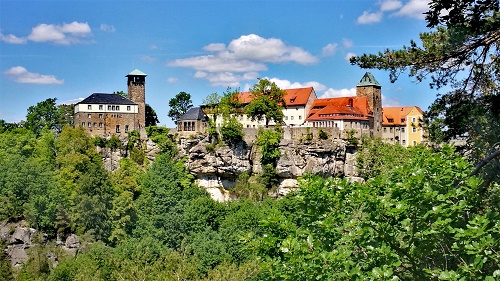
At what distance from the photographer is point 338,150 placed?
4128 centimetres

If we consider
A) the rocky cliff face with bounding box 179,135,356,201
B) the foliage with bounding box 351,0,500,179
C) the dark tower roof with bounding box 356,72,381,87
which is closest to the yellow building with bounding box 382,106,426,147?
the dark tower roof with bounding box 356,72,381,87

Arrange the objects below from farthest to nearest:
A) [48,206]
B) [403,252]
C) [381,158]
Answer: [381,158] < [48,206] < [403,252]

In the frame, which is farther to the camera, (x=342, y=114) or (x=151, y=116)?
(x=151, y=116)

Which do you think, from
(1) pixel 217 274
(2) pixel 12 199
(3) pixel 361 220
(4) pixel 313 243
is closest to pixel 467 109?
(3) pixel 361 220

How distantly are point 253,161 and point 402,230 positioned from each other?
103 feet

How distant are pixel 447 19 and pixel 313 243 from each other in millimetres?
4819

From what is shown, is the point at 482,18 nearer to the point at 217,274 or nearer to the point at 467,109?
the point at 467,109

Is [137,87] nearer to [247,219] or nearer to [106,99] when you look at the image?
[106,99]

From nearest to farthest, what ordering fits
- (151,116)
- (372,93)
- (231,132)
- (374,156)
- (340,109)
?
(231,132), (374,156), (340,109), (372,93), (151,116)

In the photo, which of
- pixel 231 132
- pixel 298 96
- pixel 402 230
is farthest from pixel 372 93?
pixel 402 230

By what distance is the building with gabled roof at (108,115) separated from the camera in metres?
45.7

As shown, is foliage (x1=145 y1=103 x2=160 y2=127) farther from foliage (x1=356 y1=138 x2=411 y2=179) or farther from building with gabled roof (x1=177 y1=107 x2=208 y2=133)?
foliage (x1=356 y1=138 x2=411 y2=179)

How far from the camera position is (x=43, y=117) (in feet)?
192

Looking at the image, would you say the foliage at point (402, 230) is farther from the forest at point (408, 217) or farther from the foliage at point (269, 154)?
the foliage at point (269, 154)
